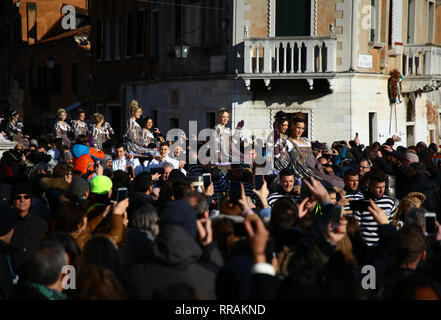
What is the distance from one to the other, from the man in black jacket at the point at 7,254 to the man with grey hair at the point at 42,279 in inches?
35.3

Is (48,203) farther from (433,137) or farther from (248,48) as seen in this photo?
(433,137)

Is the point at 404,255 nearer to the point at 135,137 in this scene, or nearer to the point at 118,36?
the point at 135,137

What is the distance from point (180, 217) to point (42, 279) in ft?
3.24

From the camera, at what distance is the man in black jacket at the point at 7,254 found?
16.5 feet

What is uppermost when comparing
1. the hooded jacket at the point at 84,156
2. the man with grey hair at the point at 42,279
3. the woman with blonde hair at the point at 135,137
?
the woman with blonde hair at the point at 135,137

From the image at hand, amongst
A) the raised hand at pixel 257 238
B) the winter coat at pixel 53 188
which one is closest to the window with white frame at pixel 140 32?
the winter coat at pixel 53 188

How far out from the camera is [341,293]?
3.85m

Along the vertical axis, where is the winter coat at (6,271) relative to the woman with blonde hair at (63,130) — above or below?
below

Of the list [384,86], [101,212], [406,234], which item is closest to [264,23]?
[384,86]

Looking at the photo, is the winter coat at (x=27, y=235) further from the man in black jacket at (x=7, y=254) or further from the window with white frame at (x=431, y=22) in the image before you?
the window with white frame at (x=431, y=22)

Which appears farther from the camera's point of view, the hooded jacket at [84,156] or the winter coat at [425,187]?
the hooded jacket at [84,156]

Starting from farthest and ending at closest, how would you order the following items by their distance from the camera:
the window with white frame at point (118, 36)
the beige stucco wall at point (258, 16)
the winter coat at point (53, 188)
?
the window with white frame at point (118, 36) → the beige stucco wall at point (258, 16) → the winter coat at point (53, 188)

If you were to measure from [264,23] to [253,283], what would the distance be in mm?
14813

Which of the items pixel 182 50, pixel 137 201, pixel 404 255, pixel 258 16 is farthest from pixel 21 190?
pixel 182 50
